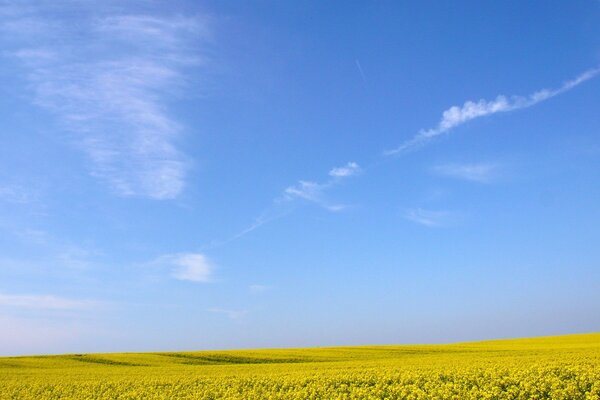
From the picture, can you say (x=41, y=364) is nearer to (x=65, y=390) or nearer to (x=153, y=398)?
(x=65, y=390)

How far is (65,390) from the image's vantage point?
32.1 m

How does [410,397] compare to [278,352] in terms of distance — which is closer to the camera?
[410,397]

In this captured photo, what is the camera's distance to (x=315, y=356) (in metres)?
55.8

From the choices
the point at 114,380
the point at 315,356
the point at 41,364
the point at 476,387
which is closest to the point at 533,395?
the point at 476,387

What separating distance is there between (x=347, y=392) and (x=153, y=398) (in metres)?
10.8

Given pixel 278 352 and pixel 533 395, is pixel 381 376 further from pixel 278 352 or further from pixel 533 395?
pixel 278 352

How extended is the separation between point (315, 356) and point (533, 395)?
1394 inches

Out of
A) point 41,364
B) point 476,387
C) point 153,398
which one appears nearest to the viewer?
point 476,387

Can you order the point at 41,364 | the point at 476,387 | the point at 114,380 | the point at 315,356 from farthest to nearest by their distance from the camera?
the point at 315,356 < the point at 41,364 < the point at 114,380 < the point at 476,387

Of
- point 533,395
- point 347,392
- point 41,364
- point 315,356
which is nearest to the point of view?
point 533,395

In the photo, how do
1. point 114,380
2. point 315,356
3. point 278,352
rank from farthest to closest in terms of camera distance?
point 278,352 < point 315,356 < point 114,380

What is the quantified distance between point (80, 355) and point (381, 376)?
45.1 metres

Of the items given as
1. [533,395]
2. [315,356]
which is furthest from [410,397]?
[315,356]

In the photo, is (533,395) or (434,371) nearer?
(533,395)
